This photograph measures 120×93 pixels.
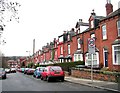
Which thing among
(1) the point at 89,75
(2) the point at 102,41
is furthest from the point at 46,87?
(2) the point at 102,41

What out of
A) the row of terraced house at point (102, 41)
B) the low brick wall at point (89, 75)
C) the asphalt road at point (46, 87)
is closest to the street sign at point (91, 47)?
the row of terraced house at point (102, 41)

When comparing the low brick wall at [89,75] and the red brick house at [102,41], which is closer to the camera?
the low brick wall at [89,75]

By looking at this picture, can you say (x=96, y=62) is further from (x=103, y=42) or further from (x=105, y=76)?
(x=105, y=76)

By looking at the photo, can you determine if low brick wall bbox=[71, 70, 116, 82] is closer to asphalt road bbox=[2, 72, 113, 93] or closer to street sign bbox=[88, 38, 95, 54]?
street sign bbox=[88, 38, 95, 54]

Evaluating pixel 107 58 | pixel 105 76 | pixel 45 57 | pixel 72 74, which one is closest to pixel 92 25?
pixel 107 58

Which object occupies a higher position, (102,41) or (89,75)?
(102,41)

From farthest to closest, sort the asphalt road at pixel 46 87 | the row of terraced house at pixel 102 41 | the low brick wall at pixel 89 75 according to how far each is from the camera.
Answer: the row of terraced house at pixel 102 41
the low brick wall at pixel 89 75
the asphalt road at pixel 46 87

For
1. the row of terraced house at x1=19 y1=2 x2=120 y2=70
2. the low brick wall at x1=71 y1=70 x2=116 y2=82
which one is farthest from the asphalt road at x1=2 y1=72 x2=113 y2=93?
the row of terraced house at x1=19 y1=2 x2=120 y2=70

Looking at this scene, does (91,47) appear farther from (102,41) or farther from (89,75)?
(102,41)

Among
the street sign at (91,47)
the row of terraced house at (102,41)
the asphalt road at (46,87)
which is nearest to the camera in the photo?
the asphalt road at (46,87)

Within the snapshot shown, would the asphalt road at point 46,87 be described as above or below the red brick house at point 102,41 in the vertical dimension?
below

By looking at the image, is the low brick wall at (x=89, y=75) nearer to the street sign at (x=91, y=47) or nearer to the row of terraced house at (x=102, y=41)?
the row of terraced house at (x=102, y=41)

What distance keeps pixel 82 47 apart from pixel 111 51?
1155 centimetres

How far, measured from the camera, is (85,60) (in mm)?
37281
